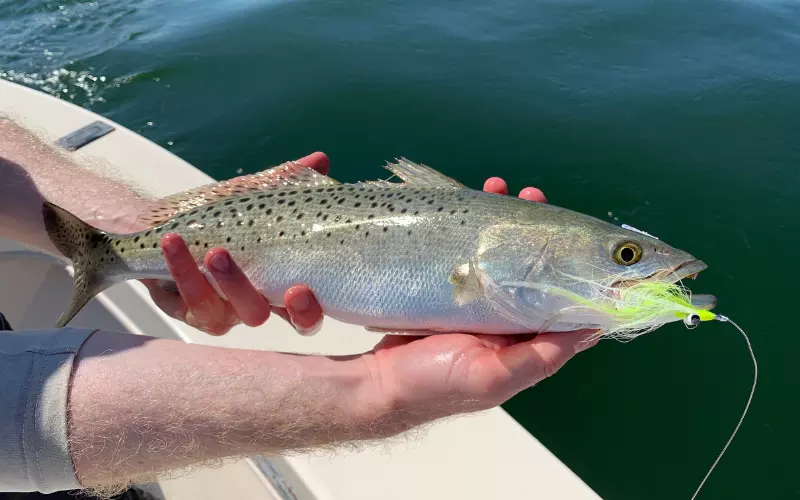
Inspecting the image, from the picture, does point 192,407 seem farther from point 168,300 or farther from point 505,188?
point 505,188

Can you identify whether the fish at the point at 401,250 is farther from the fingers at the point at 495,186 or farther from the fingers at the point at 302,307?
the fingers at the point at 495,186

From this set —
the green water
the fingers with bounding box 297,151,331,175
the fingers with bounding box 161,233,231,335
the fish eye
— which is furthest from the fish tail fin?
the green water

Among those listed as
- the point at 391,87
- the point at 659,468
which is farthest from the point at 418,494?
the point at 391,87

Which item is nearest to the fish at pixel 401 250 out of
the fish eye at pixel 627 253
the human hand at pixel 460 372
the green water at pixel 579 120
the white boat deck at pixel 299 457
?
the fish eye at pixel 627 253

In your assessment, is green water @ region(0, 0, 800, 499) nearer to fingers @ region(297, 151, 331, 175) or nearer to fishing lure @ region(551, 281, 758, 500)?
fishing lure @ region(551, 281, 758, 500)

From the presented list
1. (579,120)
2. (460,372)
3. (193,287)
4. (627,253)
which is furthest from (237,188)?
(579,120)

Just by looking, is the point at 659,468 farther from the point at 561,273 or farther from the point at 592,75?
the point at 592,75
